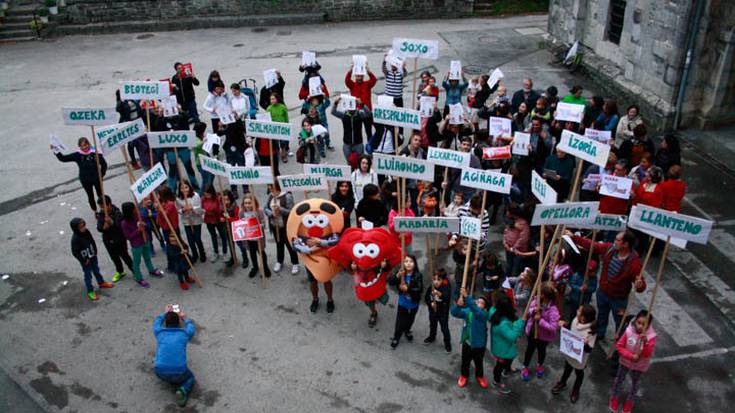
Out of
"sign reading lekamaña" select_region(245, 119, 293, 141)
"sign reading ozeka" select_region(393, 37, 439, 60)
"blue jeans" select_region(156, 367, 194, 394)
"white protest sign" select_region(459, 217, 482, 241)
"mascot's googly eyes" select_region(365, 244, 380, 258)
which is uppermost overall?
"sign reading ozeka" select_region(393, 37, 439, 60)

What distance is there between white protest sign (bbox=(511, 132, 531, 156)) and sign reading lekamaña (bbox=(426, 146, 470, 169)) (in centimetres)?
142

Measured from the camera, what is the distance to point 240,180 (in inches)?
335

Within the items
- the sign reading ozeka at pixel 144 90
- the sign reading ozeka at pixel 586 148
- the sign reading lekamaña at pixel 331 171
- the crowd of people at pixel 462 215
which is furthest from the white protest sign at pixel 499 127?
the sign reading ozeka at pixel 144 90

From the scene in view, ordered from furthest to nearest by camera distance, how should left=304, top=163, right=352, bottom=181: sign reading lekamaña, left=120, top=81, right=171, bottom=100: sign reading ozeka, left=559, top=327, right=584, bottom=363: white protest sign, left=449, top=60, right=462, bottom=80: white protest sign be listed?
left=449, top=60, right=462, bottom=80: white protest sign < left=120, top=81, right=171, bottom=100: sign reading ozeka < left=304, top=163, right=352, bottom=181: sign reading lekamaña < left=559, top=327, right=584, bottom=363: white protest sign

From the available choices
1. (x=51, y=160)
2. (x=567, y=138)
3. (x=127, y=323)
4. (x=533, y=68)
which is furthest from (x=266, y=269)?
(x=533, y=68)

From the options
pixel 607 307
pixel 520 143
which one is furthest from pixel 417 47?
pixel 607 307

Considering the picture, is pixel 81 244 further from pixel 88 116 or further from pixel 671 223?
pixel 671 223

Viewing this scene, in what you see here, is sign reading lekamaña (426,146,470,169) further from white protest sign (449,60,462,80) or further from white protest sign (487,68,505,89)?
white protest sign (449,60,462,80)

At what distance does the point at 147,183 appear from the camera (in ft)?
26.8

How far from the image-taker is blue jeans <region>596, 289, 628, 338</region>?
23.5 feet

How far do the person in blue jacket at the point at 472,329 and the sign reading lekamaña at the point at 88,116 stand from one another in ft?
20.2

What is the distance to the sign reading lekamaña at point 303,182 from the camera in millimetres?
8398

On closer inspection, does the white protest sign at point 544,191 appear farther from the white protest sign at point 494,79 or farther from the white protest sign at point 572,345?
the white protest sign at point 494,79

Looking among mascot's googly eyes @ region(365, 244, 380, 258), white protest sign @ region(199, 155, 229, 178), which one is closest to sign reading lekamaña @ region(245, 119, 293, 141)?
white protest sign @ region(199, 155, 229, 178)
